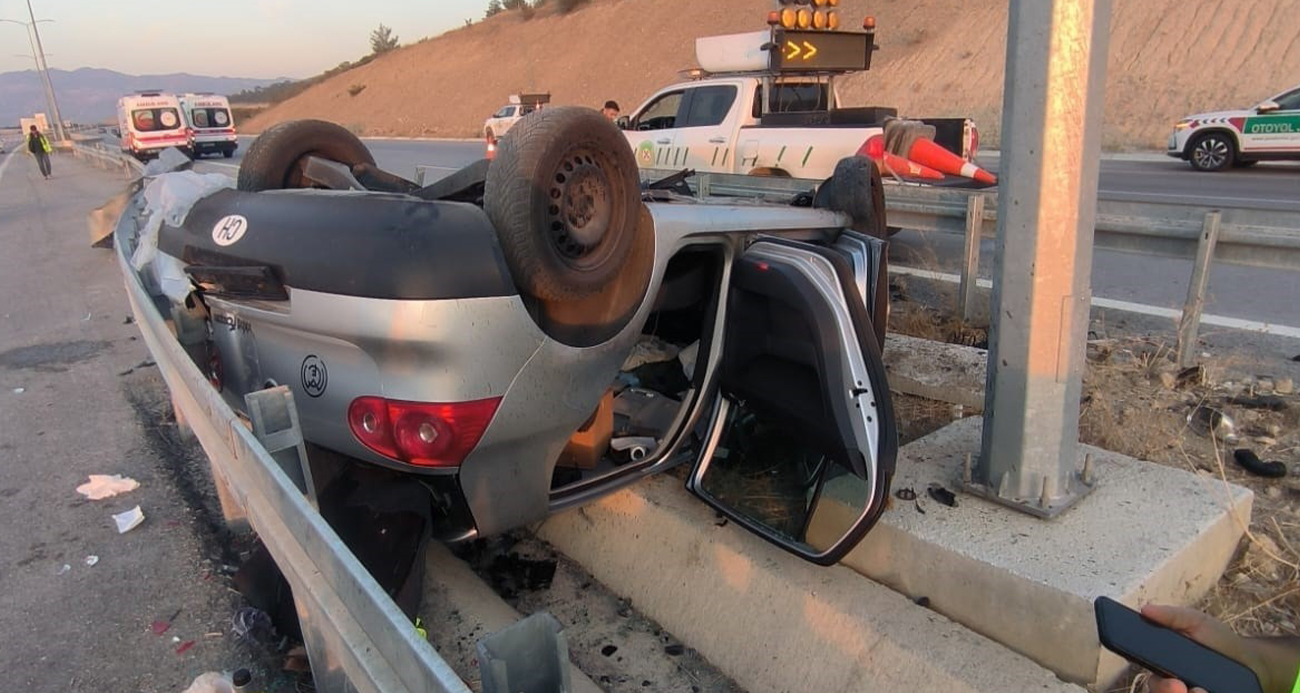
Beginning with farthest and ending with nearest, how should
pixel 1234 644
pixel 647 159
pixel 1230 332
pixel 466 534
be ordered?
1. pixel 647 159
2. pixel 1230 332
3. pixel 466 534
4. pixel 1234 644

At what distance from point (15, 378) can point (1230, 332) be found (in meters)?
8.57

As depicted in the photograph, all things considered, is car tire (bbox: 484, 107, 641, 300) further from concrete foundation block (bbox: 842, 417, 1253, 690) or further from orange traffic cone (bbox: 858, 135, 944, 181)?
orange traffic cone (bbox: 858, 135, 944, 181)

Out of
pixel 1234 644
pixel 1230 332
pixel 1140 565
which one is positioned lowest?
pixel 1230 332

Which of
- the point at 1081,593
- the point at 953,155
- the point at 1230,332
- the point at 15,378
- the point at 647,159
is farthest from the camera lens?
the point at 647,159

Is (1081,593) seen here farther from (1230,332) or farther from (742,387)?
(1230,332)

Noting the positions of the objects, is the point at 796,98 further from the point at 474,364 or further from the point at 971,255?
the point at 474,364

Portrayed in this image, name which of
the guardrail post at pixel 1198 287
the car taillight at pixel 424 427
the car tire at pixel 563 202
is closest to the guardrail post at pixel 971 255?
the guardrail post at pixel 1198 287

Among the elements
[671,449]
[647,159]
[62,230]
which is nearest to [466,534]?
[671,449]

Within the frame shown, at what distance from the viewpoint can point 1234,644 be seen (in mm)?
1767

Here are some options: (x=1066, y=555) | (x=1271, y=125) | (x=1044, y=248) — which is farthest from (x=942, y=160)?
(x=1271, y=125)

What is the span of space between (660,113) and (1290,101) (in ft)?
39.6

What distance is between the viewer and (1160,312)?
634cm

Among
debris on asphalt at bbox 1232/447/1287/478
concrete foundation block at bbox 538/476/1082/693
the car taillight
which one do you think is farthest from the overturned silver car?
debris on asphalt at bbox 1232/447/1287/478

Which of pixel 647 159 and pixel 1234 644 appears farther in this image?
pixel 647 159
